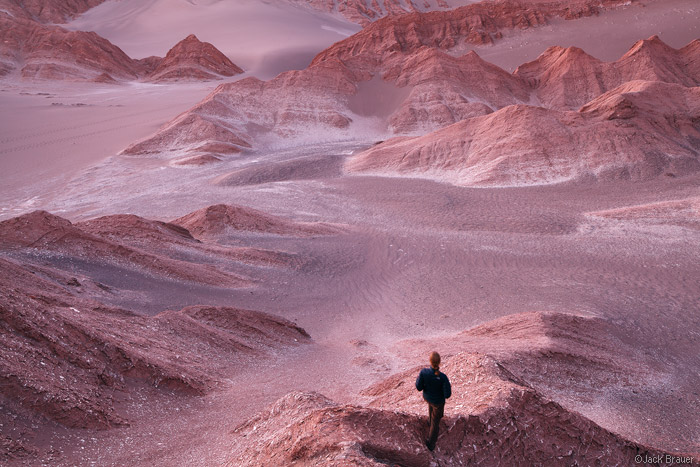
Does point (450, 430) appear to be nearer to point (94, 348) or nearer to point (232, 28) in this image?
point (94, 348)

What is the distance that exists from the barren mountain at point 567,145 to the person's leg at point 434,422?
20664mm

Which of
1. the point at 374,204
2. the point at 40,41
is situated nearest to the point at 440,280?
the point at 374,204

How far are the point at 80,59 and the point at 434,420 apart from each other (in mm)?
70341

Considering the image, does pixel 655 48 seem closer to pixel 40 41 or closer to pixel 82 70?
pixel 82 70

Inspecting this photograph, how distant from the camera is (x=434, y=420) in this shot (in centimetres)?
411

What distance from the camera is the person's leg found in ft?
13.3

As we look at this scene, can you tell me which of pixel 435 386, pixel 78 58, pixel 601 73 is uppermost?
pixel 78 58

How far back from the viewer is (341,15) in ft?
333

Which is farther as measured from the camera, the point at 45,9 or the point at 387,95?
the point at 45,9

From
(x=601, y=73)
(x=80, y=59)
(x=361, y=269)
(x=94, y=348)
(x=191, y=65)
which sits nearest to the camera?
(x=94, y=348)

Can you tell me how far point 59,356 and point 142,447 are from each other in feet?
5.59

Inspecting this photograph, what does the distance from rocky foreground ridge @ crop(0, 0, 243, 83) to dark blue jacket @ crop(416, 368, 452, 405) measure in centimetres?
6564

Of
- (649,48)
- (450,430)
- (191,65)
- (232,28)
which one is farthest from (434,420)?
(232,28)

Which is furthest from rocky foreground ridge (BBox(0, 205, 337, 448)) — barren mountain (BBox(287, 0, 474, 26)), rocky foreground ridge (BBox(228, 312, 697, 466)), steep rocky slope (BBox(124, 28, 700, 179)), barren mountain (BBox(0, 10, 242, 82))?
barren mountain (BBox(287, 0, 474, 26))
